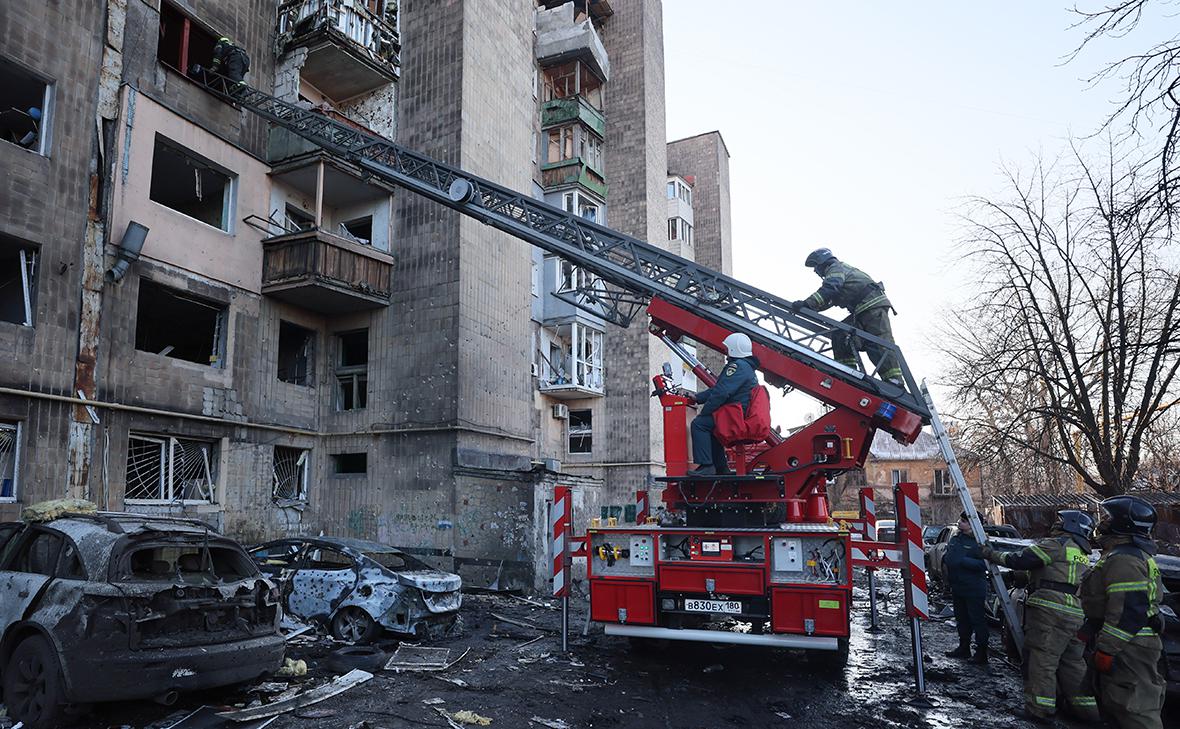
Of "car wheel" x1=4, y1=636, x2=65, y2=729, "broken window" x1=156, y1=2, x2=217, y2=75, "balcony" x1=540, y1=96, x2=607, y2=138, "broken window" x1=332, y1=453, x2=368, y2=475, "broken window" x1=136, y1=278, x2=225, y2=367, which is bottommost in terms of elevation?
"car wheel" x1=4, y1=636, x2=65, y2=729

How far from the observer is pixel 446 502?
15.1 metres

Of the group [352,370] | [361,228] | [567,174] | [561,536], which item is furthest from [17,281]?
[567,174]

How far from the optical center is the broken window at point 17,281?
1091cm

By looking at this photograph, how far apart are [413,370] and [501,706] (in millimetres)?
10666

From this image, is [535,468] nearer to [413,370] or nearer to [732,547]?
[413,370]

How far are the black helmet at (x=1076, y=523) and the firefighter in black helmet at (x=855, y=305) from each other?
7.96 feet

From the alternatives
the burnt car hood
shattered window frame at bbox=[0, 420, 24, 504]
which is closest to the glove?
the burnt car hood

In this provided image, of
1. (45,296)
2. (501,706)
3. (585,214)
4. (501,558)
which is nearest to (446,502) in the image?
(501,558)

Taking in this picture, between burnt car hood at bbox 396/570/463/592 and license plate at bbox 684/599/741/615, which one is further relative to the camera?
burnt car hood at bbox 396/570/463/592

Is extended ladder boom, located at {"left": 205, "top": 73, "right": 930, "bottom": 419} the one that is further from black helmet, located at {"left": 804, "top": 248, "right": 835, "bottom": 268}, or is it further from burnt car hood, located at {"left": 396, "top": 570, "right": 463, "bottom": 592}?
burnt car hood, located at {"left": 396, "top": 570, "right": 463, "bottom": 592}

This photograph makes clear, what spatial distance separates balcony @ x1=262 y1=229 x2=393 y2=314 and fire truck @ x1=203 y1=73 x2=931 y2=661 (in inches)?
259

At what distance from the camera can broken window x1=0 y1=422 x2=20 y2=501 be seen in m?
10.3

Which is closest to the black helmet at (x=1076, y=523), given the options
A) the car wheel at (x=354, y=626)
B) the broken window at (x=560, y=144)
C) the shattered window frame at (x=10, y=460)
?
the car wheel at (x=354, y=626)

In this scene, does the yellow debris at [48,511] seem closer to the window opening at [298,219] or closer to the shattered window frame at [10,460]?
the shattered window frame at [10,460]
